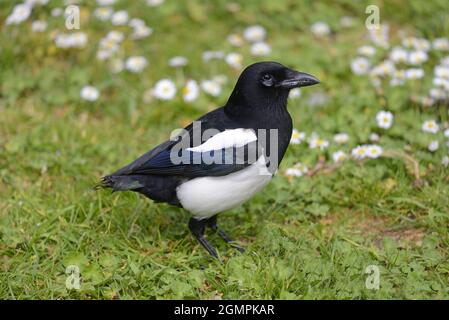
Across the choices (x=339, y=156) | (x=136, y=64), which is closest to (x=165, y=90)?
(x=136, y=64)

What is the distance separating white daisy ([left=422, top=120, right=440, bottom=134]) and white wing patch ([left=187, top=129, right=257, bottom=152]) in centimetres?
134

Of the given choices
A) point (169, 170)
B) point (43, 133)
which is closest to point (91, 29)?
point (43, 133)

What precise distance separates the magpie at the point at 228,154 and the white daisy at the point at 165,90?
4.09 ft

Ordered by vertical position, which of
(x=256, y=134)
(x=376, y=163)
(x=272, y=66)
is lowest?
(x=376, y=163)

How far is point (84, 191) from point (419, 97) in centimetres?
210

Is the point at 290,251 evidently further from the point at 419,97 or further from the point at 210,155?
the point at 419,97

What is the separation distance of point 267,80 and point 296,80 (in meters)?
0.13

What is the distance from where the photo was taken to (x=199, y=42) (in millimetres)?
5102

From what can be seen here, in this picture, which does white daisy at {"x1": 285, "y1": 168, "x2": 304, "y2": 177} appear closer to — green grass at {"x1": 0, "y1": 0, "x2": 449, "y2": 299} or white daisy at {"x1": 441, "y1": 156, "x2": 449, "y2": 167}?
green grass at {"x1": 0, "y1": 0, "x2": 449, "y2": 299}

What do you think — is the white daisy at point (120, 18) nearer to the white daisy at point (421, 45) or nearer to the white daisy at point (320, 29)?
the white daisy at point (320, 29)

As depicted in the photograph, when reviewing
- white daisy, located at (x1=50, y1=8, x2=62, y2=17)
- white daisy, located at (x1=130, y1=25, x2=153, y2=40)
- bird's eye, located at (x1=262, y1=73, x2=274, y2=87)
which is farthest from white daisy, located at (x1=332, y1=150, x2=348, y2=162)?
white daisy, located at (x1=50, y1=8, x2=62, y2=17)

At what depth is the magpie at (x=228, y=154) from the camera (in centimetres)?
299

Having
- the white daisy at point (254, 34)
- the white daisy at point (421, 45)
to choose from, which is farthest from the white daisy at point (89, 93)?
the white daisy at point (421, 45)

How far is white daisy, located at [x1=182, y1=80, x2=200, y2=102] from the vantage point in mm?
4430
